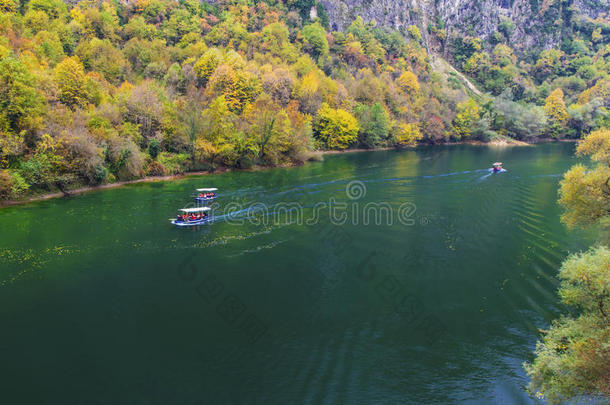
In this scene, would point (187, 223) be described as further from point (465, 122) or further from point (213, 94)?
point (465, 122)

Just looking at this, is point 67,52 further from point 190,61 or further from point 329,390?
point 329,390

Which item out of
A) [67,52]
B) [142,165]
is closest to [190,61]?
[67,52]

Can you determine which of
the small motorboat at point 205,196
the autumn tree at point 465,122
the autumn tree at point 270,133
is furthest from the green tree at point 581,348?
the autumn tree at point 465,122

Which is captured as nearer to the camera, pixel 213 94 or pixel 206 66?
pixel 213 94

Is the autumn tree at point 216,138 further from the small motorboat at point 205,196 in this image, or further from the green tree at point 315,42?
the green tree at point 315,42

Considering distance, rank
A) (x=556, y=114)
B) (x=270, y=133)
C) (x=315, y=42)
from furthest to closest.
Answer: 1. (x=556, y=114)
2. (x=315, y=42)
3. (x=270, y=133)

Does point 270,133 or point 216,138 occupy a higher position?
point 270,133

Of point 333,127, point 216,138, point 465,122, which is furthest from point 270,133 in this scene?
point 465,122
